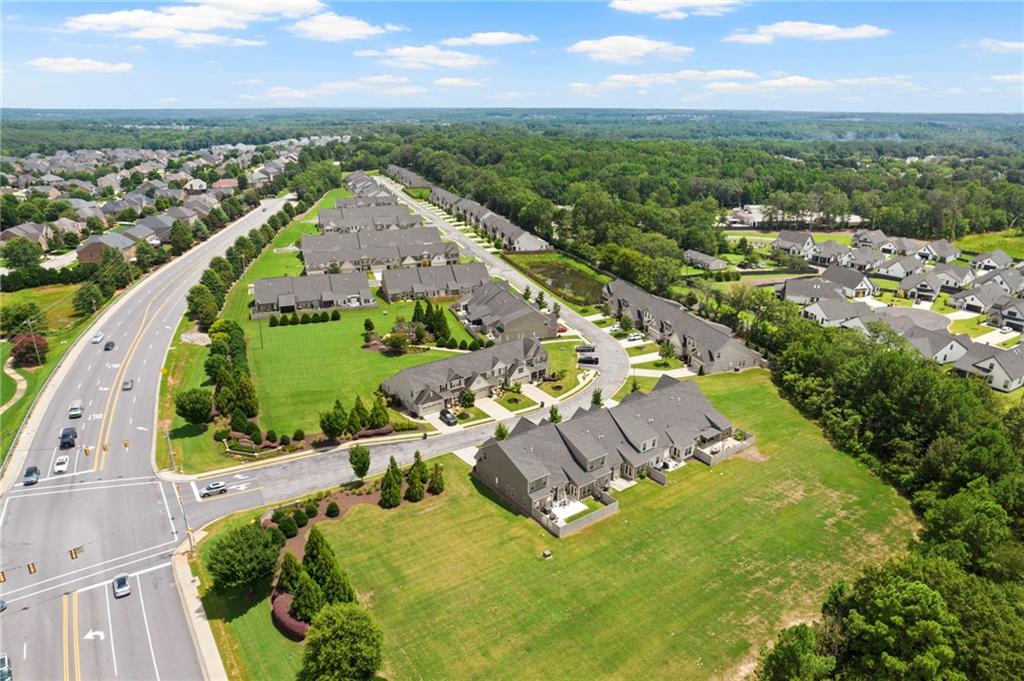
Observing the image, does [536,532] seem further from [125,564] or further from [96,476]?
[96,476]

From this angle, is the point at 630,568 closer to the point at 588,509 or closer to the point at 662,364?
the point at 588,509

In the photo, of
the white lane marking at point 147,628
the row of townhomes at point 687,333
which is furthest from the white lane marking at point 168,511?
the row of townhomes at point 687,333

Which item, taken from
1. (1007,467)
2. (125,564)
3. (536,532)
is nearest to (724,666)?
(536,532)

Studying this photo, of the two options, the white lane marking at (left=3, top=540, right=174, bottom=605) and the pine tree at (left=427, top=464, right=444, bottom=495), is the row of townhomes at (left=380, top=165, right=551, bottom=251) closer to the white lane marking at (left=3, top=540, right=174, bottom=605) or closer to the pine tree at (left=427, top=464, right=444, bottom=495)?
the pine tree at (left=427, top=464, right=444, bottom=495)

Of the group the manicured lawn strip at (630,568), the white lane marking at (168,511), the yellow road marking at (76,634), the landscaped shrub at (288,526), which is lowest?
the manicured lawn strip at (630,568)

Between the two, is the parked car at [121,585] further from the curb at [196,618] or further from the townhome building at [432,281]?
the townhome building at [432,281]

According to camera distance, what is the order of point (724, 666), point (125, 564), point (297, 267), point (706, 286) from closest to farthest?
point (724, 666) → point (125, 564) → point (706, 286) → point (297, 267)
